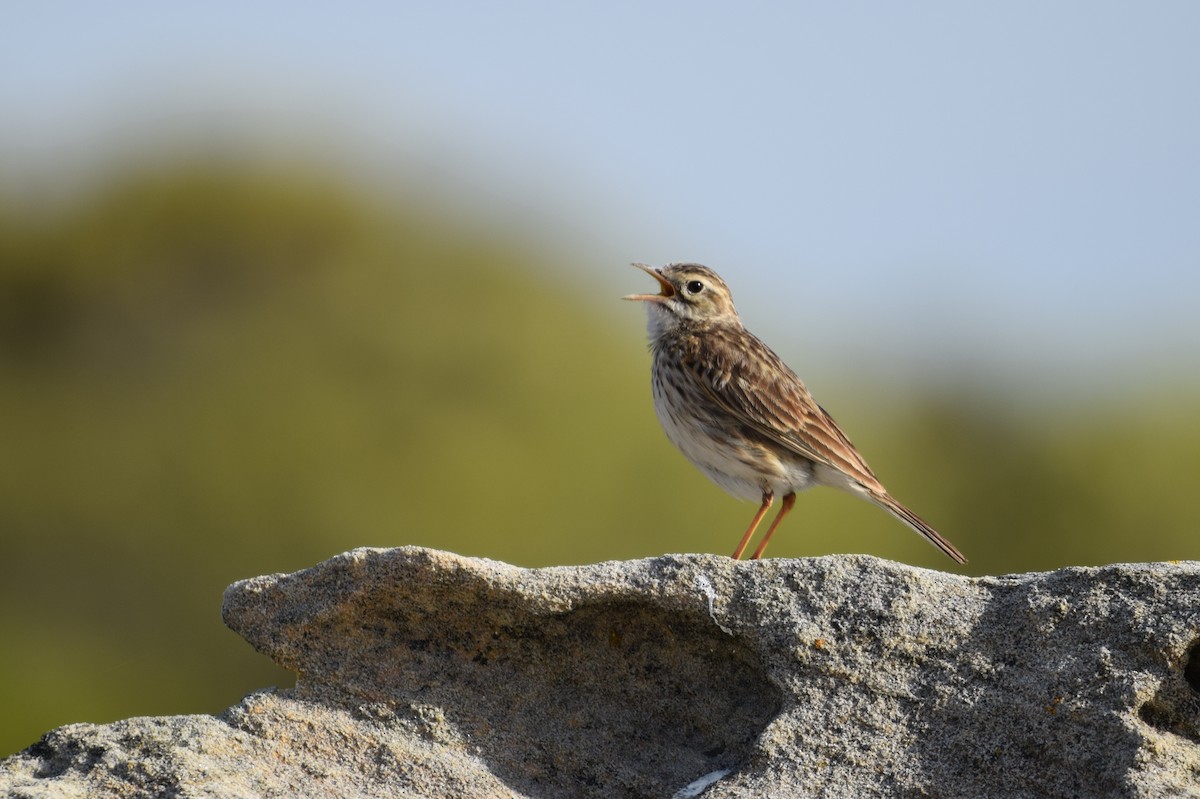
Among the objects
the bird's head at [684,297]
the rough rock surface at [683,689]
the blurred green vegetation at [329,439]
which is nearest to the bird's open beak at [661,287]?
the bird's head at [684,297]

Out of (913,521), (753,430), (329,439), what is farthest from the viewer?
(329,439)

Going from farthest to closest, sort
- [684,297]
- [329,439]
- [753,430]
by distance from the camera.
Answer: [329,439], [684,297], [753,430]

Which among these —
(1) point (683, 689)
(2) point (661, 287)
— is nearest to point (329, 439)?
(2) point (661, 287)

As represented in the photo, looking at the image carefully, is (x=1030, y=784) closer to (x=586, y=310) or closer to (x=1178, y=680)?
(x=1178, y=680)

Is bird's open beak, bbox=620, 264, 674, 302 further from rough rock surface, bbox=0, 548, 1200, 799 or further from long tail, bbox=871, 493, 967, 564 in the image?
rough rock surface, bbox=0, 548, 1200, 799

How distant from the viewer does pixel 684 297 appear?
969cm

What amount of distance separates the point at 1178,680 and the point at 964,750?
638mm

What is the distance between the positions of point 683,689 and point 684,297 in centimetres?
502

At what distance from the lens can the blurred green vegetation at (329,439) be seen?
21.8 metres

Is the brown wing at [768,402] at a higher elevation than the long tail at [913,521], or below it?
higher

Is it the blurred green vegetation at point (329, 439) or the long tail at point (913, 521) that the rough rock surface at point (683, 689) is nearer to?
the long tail at point (913, 521)

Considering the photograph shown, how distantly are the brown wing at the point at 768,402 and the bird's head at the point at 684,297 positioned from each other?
0.39 meters

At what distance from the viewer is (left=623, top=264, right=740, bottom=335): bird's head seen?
962cm

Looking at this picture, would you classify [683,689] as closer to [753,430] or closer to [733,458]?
[733,458]
